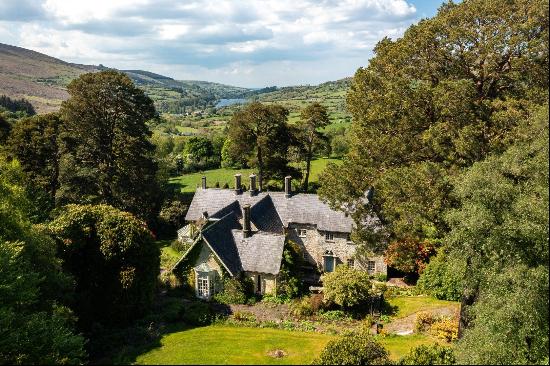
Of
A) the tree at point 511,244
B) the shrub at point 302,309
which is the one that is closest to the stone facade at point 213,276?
the shrub at point 302,309

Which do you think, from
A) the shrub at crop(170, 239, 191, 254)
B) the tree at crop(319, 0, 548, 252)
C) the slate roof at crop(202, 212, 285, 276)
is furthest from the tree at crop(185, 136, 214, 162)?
the tree at crop(319, 0, 548, 252)

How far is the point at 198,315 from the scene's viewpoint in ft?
98.3

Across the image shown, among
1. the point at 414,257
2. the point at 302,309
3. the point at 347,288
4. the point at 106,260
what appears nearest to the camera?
the point at 106,260

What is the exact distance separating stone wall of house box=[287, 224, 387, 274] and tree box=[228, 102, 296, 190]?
18.9 m

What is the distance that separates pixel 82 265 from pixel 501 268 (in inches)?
989

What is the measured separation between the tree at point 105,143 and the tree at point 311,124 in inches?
833

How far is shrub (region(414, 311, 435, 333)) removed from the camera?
27623 mm

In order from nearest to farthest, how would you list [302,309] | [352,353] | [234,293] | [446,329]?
[352,353] → [446,329] → [302,309] → [234,293]

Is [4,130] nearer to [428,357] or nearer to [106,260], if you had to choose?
[106,260]

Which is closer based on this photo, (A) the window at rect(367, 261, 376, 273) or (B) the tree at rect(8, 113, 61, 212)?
(A) the window at rect(367, 261, 376, 273)

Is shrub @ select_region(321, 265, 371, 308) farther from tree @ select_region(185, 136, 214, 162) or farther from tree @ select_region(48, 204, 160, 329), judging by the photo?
tree @ select_region(185, 136, 214, 162)

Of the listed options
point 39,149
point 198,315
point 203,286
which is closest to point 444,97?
point 198,315

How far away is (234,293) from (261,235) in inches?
208

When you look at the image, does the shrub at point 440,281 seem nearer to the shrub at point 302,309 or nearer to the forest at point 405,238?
the forest at point 405,238
